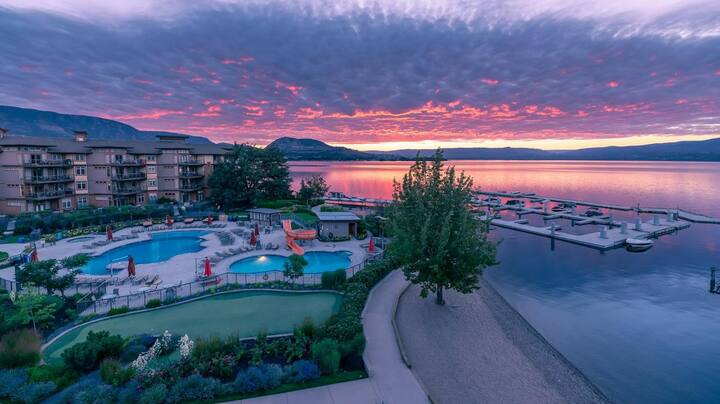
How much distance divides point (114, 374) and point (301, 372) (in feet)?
21.2

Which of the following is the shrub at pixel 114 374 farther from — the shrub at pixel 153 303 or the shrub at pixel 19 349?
the shrub at pixel 153 303

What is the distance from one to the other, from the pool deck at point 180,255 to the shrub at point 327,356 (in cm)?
1445

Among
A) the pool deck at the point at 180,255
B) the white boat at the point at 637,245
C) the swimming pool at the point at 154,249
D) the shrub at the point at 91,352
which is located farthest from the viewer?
the white boat at the point at 637,245

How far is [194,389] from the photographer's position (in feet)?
37.3

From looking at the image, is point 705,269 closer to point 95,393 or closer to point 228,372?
point 228,372

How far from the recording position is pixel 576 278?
1251 inches

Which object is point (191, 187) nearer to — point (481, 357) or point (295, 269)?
point (295, 269)

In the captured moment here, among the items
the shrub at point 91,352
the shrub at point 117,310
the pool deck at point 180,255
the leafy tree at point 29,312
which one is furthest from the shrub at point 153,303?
the shrub at point 91,352

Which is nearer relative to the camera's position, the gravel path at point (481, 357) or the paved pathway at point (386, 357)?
the paved pathway at point (386, 357)

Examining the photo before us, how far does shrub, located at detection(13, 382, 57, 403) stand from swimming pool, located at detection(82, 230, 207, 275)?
17.8 metres

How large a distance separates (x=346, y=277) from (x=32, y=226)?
36.9 metres

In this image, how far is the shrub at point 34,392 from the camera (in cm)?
1098

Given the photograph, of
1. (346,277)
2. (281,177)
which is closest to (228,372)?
(346,277)

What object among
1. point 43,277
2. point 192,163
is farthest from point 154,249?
point 192,163
